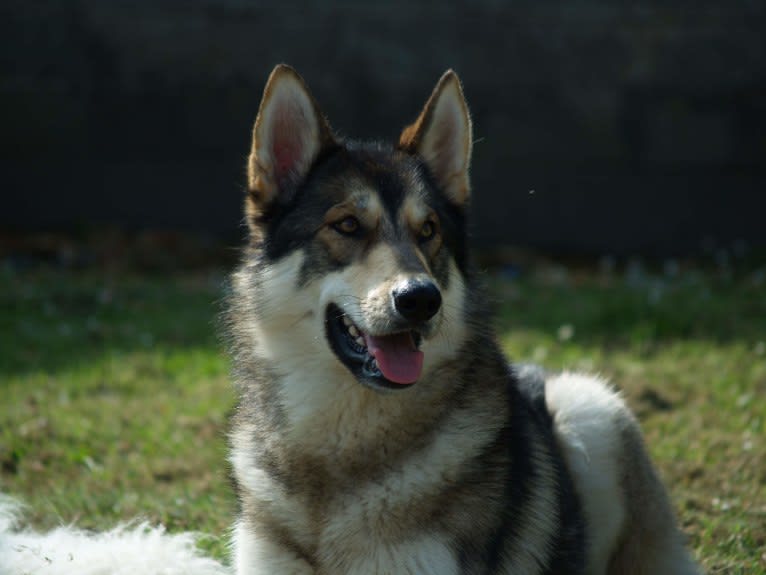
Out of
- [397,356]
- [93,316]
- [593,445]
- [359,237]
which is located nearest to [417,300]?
[397,356]

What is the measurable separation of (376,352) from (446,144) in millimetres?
986

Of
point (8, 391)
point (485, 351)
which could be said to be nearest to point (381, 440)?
point (485, 351)

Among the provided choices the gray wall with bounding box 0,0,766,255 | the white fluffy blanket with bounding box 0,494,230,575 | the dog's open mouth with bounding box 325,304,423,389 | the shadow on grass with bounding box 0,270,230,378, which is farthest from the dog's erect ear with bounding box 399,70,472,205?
the gray wall with bounding box 0,0,766,255

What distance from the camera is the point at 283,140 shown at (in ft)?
12.1

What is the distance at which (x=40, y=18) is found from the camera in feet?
36.0

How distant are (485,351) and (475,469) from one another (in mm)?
463

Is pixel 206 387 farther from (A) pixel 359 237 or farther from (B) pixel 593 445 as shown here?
(A) pixel 359 237

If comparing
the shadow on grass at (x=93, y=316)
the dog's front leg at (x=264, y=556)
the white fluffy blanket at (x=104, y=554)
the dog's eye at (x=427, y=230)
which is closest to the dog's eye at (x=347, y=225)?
the dog's eye at (x=427, y=230)

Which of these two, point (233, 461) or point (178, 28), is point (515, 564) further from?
point (178, 28)

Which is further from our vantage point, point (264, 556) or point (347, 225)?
point (347, 225)

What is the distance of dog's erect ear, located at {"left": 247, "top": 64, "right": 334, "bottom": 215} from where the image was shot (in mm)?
3607

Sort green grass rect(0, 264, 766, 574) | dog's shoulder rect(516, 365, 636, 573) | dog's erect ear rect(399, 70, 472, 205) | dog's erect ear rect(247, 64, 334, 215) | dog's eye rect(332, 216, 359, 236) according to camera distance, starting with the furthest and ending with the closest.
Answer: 1. green grass rect(0, 264, 766, 574)
2. dog's shoulder rect(516, 365, 636, 573)
3. dog's erect ear rect(399, 70, 472, 205)
4. dog's erect ear rect(247, 64, 334, 215)
5. dog's eye rect(332, 216, 359, 236)

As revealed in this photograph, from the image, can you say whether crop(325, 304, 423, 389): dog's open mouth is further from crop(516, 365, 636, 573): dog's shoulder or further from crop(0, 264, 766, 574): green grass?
crop(516, 365, 636, 573): dog's shoulder

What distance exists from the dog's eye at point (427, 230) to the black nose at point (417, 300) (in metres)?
0.40
